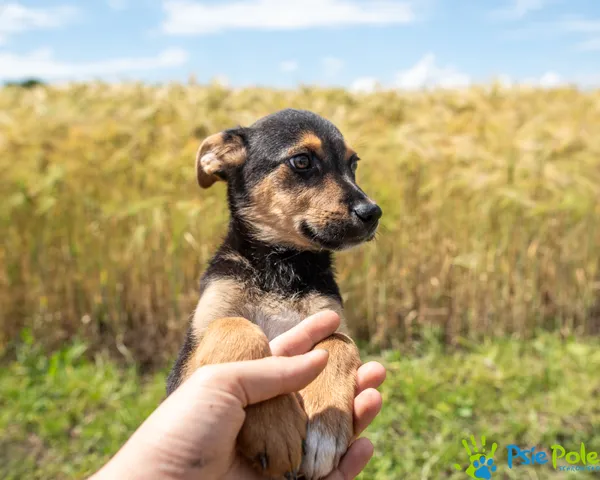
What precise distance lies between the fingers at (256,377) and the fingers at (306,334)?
1.23 ft

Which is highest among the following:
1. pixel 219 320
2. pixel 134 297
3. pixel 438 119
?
pixel 438 119

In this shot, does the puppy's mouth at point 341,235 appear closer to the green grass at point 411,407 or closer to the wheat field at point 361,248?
the green grass at point 411,407

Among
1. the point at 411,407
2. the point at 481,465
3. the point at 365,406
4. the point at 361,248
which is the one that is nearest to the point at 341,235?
the point at 365,406

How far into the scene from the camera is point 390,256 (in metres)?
7.51

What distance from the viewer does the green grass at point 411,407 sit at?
17.7 feet

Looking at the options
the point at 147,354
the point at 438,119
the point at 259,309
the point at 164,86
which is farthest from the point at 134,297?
the point at 164,86

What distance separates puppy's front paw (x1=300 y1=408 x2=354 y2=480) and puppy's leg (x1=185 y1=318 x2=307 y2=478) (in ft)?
0.30

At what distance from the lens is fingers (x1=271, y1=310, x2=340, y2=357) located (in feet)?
8.73

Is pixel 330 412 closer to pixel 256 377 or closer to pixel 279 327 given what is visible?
pixel 256 377

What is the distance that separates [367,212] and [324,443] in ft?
3.73

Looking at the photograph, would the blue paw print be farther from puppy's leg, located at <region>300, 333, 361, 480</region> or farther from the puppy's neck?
puppy's leg, located at <region>300, 333, 361, 480</region>

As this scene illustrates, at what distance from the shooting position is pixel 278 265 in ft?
10.2

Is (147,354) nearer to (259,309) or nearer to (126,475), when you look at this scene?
(259,309)

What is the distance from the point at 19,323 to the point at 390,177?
502 centimetres
